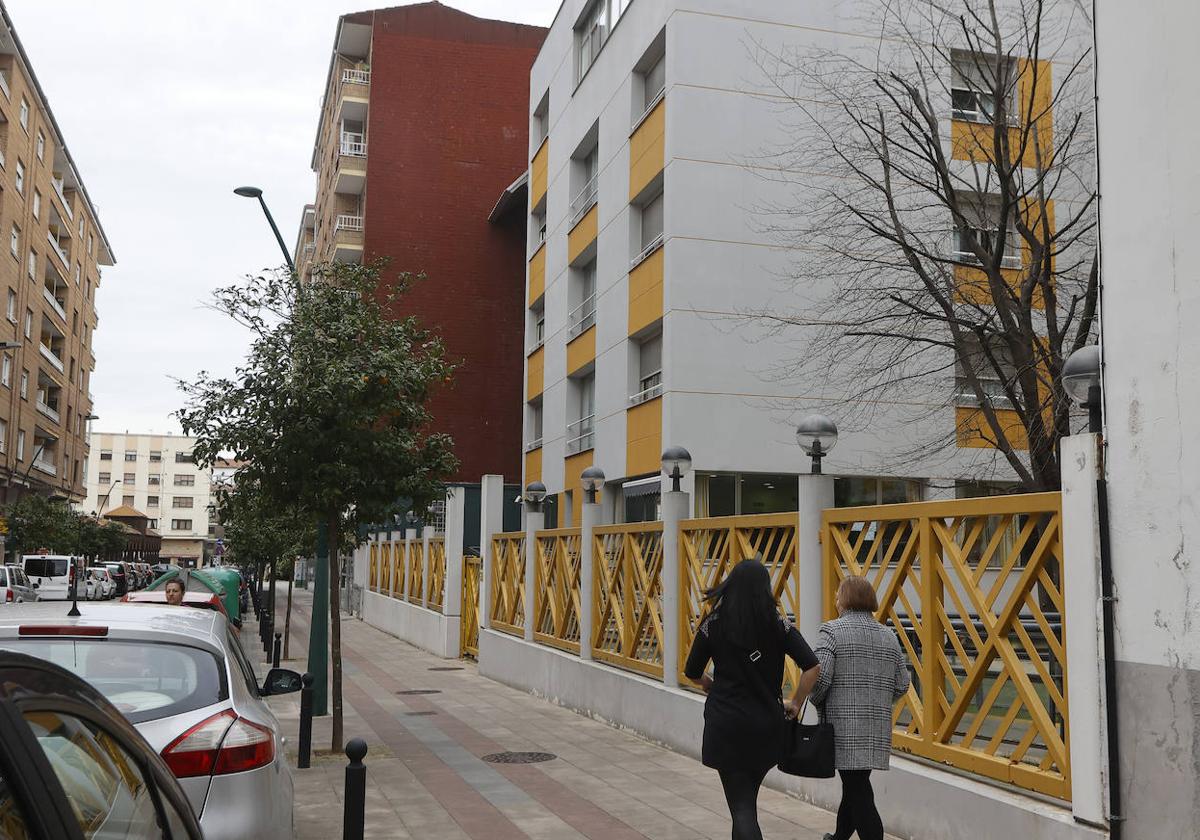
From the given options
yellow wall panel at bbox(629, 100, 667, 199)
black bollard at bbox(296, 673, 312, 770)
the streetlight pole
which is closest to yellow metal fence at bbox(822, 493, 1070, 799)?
black bollard at bbox(296, 673, 312, 770)

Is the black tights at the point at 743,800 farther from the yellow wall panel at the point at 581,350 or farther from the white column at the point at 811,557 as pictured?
the yellow wall panel at the point at 581,350

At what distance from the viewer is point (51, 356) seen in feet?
179

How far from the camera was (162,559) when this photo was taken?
12400cm

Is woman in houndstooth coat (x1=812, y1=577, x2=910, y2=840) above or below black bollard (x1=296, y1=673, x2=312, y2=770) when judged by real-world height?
above

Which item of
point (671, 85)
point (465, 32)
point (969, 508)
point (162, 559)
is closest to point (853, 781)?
point (969, 508)

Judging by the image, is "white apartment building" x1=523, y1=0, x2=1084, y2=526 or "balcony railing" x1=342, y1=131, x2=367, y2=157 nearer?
"white apartment building" x1=523, y1=0, x2=1084, y2=526

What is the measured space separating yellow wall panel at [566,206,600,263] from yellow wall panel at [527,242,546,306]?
280cm

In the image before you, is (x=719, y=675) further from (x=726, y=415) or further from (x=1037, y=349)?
(x=726, y=415)

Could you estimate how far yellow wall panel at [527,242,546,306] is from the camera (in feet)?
100

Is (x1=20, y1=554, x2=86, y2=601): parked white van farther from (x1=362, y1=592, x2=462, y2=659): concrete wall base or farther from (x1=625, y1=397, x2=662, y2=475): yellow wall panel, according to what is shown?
(x1=625, y1=397, x2=662, y2=475): yellow wall panel

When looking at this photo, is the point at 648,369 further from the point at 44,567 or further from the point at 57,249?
the point at 57,249

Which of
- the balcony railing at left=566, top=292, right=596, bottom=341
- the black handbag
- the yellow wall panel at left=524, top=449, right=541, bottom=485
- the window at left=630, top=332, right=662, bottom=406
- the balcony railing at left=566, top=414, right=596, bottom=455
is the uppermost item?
the balcony railing at left=566, top=292, right=596, bottom=341

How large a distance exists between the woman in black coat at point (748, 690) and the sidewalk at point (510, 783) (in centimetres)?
200

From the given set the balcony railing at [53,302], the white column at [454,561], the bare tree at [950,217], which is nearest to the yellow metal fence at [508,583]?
the white column at [454,561]
